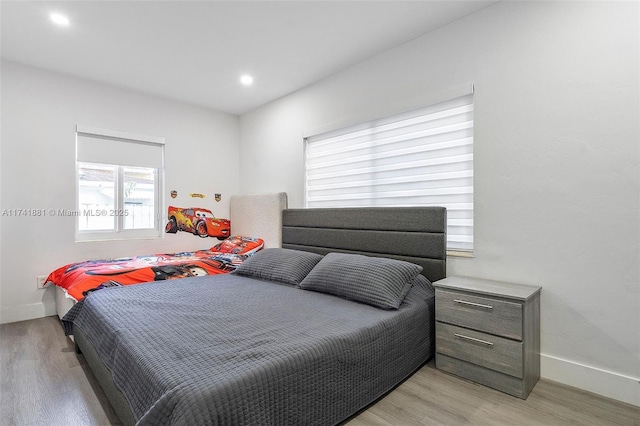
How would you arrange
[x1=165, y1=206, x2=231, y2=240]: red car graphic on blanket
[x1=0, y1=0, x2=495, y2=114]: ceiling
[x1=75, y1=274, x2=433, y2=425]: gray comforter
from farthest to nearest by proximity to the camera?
[x1=165, y1=206, x2=231, y2=240]: red car graphic on blanket < [x1=0, y1=0, x2=495, y2=114]: ceiling < [x1=75, y1=274, x2=433, y2=425]: gray comforter

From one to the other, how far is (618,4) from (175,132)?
434 centimetres

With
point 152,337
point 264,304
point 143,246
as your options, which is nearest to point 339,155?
point 264,304

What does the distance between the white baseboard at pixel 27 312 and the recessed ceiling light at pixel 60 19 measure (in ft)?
8.83

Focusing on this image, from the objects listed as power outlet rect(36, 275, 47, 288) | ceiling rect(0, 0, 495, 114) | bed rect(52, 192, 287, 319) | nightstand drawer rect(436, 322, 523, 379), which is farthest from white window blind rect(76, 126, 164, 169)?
nightstand drawer rect(436, 322, 523, 379)

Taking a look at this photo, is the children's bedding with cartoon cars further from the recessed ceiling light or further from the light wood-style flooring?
the recessed ceiling light

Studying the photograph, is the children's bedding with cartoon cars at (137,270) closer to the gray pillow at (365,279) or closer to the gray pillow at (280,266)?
the gray pillow at (280,266)

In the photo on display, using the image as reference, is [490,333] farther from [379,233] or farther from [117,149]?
[117,149]

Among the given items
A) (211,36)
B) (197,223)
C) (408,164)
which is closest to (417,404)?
(408,164)

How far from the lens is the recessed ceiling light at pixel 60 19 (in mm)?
2388

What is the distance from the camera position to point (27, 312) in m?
3.23

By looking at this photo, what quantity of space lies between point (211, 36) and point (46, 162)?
2256 mm

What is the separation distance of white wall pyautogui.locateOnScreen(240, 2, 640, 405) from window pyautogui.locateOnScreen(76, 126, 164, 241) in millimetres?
3416

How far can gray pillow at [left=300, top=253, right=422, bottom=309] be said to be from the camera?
2.10 meters

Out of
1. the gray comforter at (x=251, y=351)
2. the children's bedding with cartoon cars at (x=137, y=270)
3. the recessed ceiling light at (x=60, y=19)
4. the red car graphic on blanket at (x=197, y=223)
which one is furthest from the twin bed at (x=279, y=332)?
the recessed ceiling light at (x=60, y=19)
